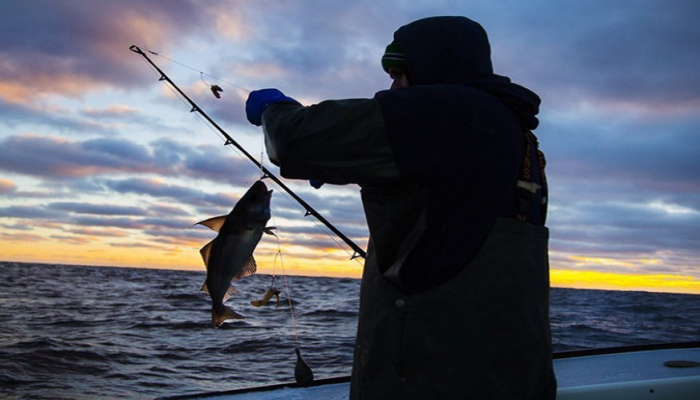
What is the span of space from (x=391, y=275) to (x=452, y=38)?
1043 millimetres

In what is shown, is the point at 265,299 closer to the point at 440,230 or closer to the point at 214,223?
the point at 214,223

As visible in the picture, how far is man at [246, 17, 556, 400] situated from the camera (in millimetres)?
2121

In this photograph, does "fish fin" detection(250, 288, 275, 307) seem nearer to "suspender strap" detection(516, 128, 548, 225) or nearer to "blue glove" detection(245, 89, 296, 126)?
"blue glove" detection(245, 89, 296, 126)

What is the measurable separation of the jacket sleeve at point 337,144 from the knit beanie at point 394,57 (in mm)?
482

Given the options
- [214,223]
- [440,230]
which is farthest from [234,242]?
[440,230]

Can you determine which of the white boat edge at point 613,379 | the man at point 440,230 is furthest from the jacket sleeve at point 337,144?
the white boat edge at point 613,379

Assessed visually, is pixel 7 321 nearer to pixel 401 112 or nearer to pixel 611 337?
pixel 611 337

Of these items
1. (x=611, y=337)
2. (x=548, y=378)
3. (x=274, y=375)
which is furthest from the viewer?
(x=611, y=337)

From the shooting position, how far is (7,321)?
1617 cm

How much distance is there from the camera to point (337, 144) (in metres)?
2.16

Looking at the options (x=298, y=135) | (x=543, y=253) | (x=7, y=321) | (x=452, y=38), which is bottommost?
(x=7, y=321)

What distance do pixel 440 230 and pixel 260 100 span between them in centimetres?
99

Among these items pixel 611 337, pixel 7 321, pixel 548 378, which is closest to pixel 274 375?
pixel 548 378

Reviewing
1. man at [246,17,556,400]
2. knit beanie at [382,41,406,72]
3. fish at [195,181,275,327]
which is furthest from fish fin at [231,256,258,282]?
knit beanie at [382,41,406,72]
